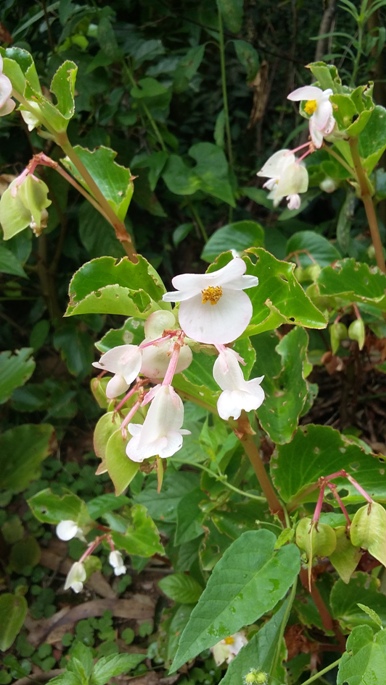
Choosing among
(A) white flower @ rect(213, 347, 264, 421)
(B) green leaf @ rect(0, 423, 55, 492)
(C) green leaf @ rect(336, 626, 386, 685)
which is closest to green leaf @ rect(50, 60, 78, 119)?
(A) white flower @ rect(213, 347, 264, 421)

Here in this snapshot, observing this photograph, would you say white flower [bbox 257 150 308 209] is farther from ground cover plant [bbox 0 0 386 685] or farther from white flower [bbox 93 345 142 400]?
white flower [bbox 93 345 142 400]

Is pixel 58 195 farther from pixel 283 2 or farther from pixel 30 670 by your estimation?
pixel 30 670

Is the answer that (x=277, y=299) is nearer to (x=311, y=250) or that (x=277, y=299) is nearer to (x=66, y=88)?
(x=66, y=88)

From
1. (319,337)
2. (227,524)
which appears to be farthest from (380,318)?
(227,524)

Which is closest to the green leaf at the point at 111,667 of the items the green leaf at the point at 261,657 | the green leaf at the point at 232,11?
the green leaf at the point at 261,657

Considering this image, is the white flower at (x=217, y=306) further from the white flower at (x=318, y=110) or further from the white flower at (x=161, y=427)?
the white flower at (x=318, y=110)
